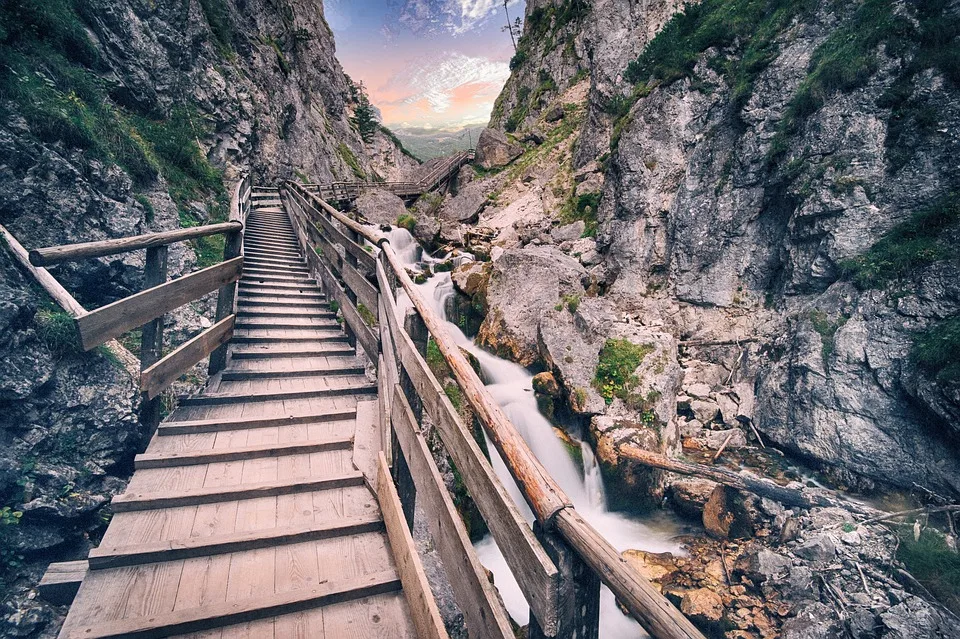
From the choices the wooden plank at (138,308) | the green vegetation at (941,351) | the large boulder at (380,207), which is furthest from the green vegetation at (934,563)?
the large boulder at (380,207)

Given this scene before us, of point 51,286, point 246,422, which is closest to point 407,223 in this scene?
point 51,286

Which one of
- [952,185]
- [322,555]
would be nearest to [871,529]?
[952,185]

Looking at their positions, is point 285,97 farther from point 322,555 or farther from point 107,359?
point 322,555

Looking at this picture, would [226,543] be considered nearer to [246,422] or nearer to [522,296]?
[246,422]

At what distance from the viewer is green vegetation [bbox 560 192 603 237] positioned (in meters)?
16.2

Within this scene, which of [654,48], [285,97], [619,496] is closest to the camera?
[619,496]

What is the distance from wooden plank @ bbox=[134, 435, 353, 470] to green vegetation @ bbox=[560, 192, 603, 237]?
14.1 meters

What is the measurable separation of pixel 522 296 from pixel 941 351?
835cm

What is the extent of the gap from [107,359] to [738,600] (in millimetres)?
9670

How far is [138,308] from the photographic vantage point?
3361 millimetres

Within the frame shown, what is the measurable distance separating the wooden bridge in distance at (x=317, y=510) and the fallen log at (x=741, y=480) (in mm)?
6179

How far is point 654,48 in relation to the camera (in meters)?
15.3

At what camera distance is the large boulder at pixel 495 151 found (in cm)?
2408

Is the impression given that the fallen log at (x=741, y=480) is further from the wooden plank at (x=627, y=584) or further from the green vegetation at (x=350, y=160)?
the green vegetation at (x=350, y=160)
